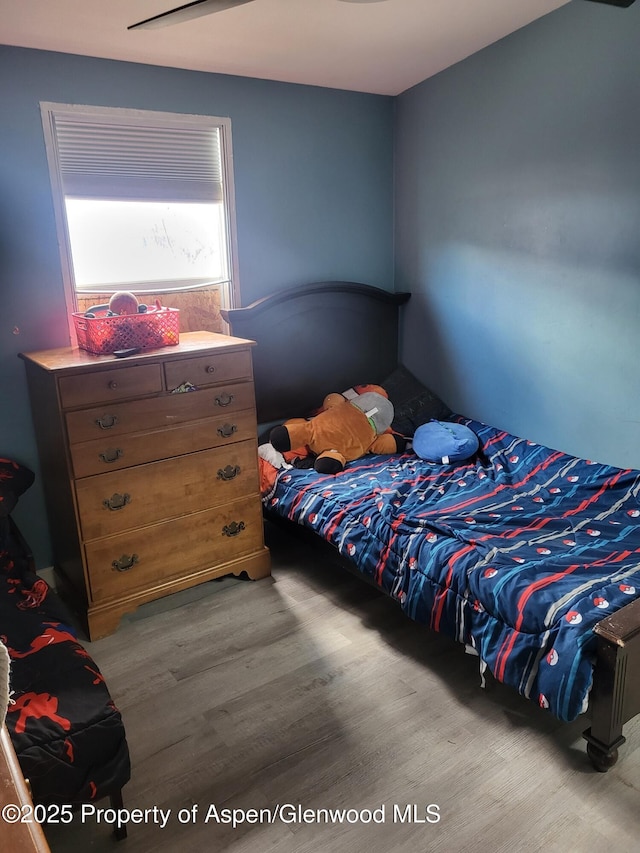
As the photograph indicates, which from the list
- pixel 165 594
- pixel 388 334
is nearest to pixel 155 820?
pixel 165 594

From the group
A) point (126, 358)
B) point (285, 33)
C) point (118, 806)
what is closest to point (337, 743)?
point (118, 806)

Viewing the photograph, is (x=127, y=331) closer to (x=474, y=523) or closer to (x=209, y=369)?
(x=209, y=369)

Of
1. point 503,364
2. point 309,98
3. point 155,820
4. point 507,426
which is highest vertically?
point 309,98

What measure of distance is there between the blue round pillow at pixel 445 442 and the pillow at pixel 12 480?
1.77 m

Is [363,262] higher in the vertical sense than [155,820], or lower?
higher

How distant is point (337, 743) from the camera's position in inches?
71.4

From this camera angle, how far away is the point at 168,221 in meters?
2.85

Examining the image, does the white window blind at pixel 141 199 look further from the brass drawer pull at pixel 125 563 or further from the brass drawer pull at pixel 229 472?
the brass drawer pull at pixel 125 563

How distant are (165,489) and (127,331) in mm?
637

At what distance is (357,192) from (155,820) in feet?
9.64

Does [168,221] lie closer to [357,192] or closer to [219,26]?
[219,26]

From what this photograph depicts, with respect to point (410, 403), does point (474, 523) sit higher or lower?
lower

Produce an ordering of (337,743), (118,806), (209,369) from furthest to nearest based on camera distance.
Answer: (209,369) → (337,743) → (118,806)

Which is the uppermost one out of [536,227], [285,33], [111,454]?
[285,33]
